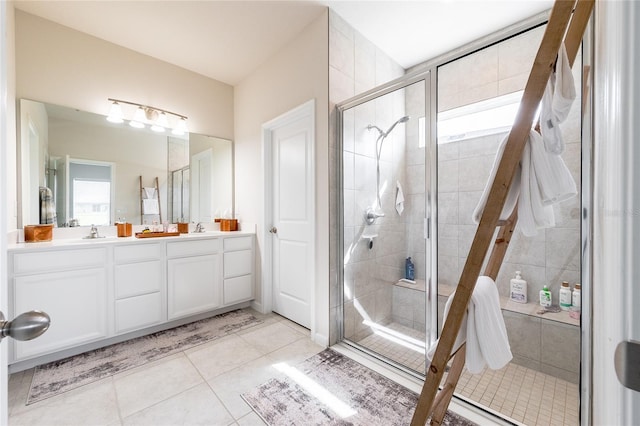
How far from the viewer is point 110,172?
264 centimetres

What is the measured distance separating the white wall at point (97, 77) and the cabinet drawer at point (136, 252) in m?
1.40

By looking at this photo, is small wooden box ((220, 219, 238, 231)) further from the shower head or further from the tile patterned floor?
the shower head

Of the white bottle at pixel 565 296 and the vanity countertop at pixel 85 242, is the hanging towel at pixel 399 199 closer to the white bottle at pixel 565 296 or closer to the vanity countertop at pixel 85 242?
the white bottle at pixel 565 296

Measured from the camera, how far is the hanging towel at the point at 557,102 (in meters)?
0.76

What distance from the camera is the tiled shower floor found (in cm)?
150

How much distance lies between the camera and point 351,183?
2.36 metres

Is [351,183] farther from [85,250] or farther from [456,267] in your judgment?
[85,250]

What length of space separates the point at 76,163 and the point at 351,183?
2.53 meters

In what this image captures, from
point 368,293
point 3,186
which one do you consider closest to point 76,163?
point 3,186

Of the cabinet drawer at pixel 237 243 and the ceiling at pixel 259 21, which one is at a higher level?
the ceiling at pixel 259 21

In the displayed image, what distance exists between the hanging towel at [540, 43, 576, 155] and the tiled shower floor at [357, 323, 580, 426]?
1.54 m

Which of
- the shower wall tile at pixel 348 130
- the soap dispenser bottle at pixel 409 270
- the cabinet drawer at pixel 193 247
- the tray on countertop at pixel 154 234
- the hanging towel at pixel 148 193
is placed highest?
the shower wall tile at pixel 348 130

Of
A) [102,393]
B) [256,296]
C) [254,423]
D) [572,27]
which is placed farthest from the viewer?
[256,296]

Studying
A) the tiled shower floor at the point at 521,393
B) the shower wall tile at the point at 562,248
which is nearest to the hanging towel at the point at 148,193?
the tiled shower floor at the point at 521,393
